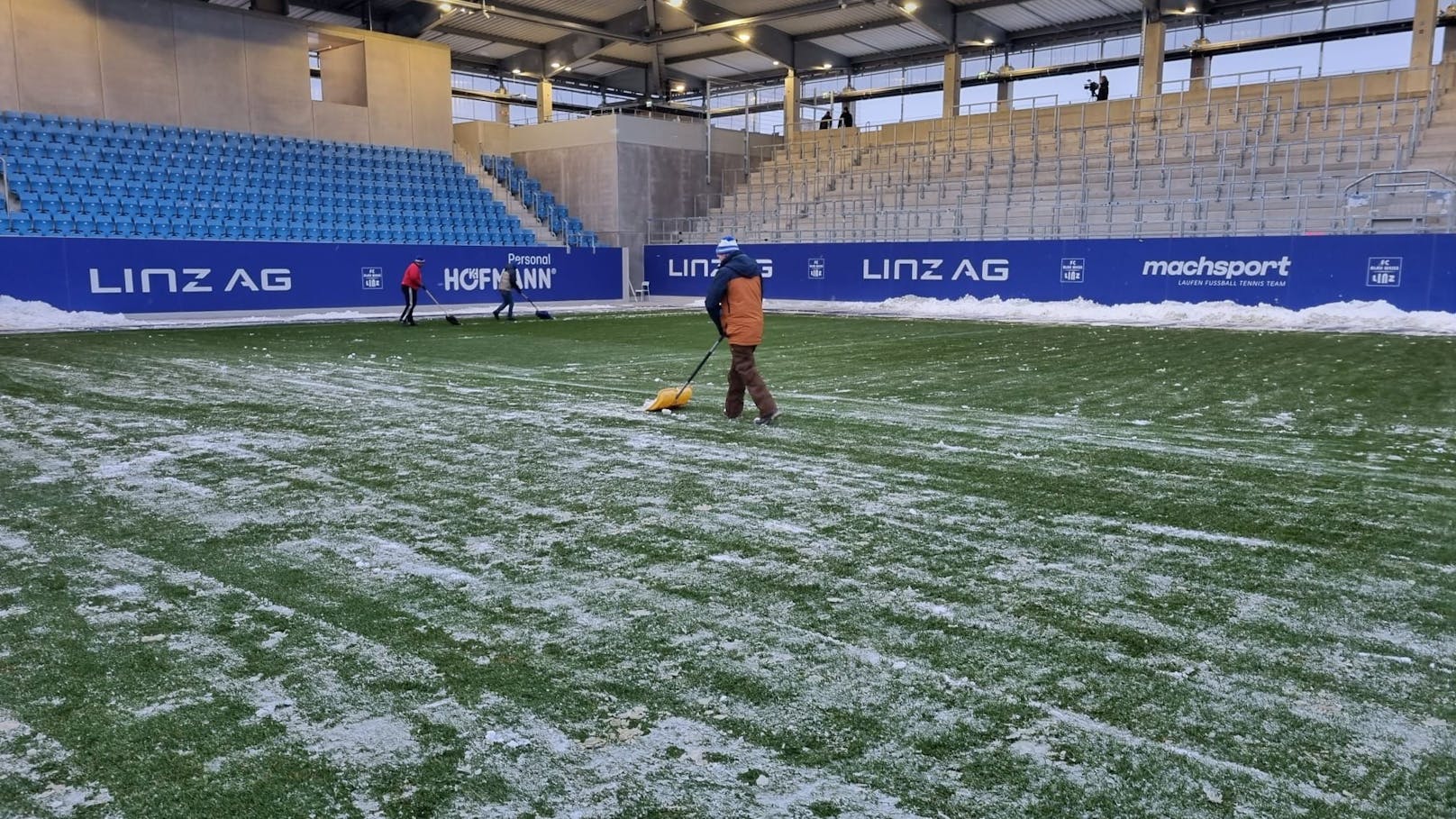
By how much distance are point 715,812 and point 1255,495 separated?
503 cm

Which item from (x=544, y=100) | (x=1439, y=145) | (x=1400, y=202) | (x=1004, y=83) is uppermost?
(x=1004, y=83)

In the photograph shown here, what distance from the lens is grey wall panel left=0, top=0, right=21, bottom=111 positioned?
29078 mm

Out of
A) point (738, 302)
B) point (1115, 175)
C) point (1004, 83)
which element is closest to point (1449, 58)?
point (1115, 175)

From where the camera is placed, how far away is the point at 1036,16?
1572 inches

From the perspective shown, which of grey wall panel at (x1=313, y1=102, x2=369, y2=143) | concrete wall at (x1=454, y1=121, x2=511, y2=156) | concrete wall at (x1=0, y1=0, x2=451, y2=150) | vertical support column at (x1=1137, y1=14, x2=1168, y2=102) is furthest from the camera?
concrete wall at (x1=454, y1=121, x2=511, y2=156)

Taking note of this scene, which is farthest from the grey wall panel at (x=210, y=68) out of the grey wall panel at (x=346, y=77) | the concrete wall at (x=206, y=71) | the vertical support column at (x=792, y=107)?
the vertical support column at (x=792, y=107)

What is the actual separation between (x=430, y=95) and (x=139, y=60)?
991cm

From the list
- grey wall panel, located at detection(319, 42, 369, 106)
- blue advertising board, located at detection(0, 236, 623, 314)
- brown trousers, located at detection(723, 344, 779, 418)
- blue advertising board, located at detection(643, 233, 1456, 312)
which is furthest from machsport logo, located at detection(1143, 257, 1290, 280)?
grey wall panel, located at detection(319, 42, 369, 106)

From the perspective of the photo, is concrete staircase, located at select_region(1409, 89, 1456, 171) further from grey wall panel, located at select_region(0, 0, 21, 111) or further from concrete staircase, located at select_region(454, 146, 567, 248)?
grey wall panel, located at select_region(0, 0, 21, 111)

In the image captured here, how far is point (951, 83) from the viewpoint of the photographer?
4062 cm

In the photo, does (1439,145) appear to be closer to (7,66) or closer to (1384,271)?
(1384,271)

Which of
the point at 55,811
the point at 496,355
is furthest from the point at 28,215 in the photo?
the point at 55,811

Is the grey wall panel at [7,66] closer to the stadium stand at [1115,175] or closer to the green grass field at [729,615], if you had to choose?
the stadium stand at [1115,175]

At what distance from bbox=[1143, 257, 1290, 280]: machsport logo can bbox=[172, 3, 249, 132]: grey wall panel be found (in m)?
28.6
